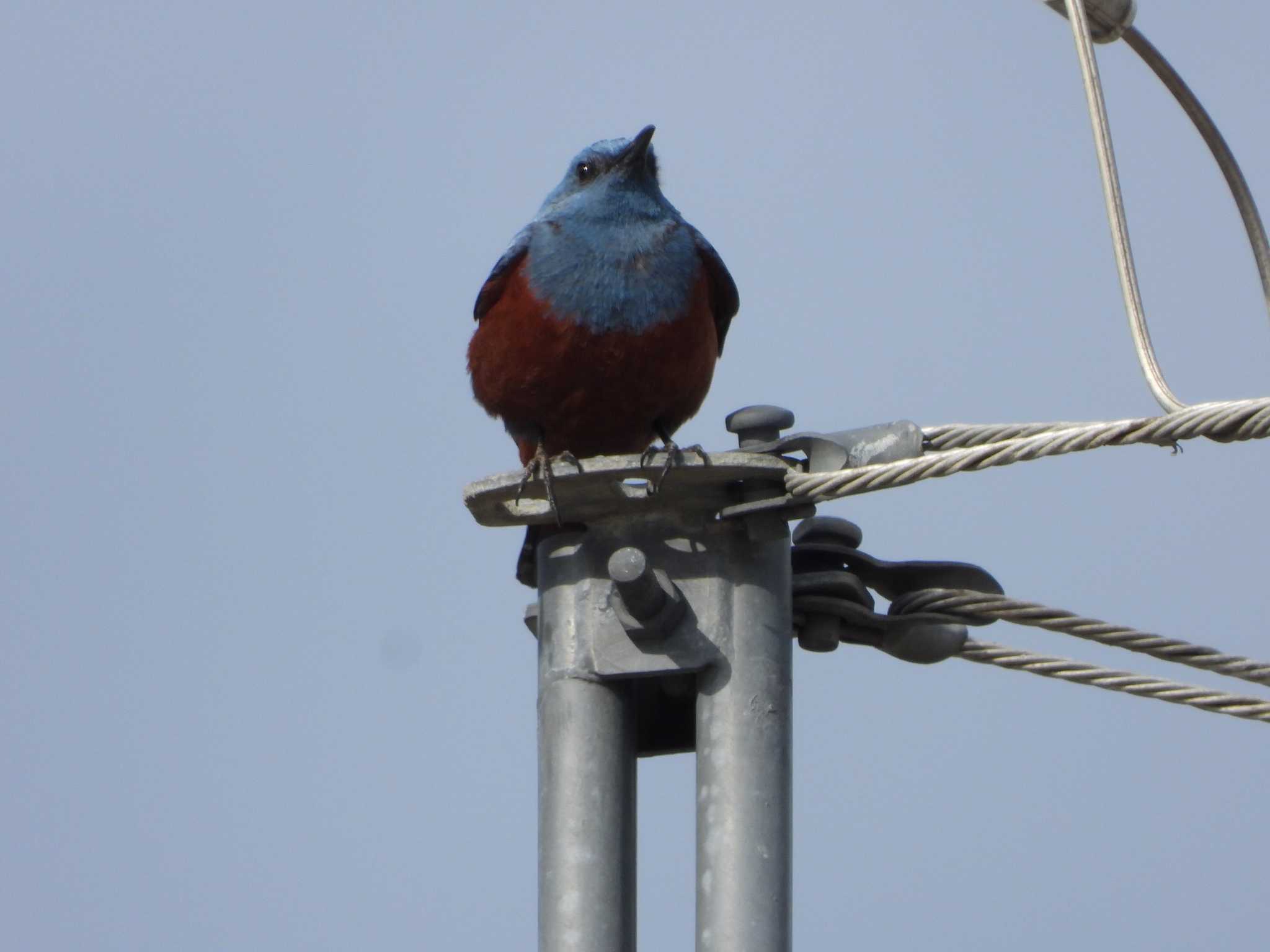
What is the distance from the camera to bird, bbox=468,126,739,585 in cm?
688

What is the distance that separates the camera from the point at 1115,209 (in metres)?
5.33

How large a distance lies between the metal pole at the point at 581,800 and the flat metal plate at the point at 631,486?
8.4 inches

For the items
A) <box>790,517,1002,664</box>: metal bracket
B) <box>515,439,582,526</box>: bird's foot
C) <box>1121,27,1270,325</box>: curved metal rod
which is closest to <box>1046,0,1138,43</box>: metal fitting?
<box>1121,27,1270,325</box>: curved metal rod

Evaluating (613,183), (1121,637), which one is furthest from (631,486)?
(613,183)

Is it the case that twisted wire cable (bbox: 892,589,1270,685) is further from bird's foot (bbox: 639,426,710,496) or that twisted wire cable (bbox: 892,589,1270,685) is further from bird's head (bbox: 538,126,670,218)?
bird's head (bbox: 538,126,670,218)

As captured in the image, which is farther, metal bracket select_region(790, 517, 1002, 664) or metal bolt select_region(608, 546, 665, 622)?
metal bracket select_region(790, 517, 1002, 664)

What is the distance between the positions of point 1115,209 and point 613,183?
2.99 m

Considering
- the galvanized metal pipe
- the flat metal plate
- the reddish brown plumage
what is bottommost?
the galvanized metal pipe

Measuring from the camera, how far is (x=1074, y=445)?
4.43 metres

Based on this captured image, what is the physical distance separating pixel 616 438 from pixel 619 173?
1.49m

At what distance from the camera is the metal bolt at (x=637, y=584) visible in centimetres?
430

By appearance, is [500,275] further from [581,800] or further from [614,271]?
[581,800]

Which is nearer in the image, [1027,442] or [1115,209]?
[1027,442]

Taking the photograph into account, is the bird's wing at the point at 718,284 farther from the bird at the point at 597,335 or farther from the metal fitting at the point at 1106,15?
the metal fitting at the point at 1106,15
